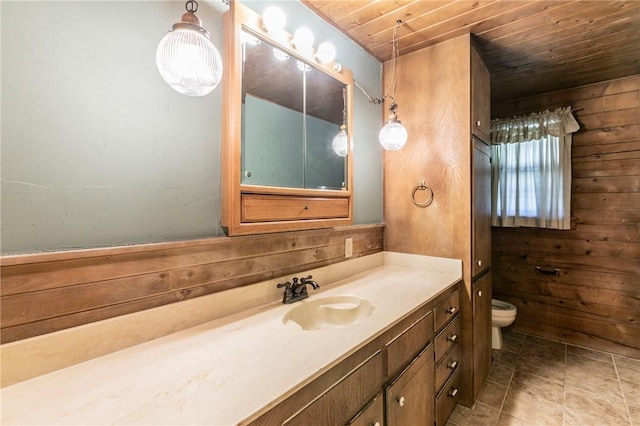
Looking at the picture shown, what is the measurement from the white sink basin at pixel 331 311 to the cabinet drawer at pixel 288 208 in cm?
42

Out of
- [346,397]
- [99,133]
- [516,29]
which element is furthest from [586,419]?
[99,133]

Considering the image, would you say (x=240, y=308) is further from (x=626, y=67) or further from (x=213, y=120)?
(x=626, y=67)

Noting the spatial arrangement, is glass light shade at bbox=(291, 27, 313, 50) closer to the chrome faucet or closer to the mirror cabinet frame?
the mirror cabinet frame

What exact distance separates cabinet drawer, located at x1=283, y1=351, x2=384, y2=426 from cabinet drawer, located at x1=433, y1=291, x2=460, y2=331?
574mm

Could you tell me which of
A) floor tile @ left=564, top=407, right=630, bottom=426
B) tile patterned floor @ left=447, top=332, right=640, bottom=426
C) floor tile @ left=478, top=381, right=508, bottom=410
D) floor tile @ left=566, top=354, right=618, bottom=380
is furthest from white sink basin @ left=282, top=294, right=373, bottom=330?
floor tile @ left=566, top=354, right=618, bottom=380

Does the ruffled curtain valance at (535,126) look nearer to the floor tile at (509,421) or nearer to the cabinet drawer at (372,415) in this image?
the floor tile at (509,421)

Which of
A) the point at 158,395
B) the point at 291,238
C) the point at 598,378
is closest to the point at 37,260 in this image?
the point at 158,395

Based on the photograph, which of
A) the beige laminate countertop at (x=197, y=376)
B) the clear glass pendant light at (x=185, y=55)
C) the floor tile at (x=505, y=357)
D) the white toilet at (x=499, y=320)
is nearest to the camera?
the beige laminate countertop at (x=197, y=376)

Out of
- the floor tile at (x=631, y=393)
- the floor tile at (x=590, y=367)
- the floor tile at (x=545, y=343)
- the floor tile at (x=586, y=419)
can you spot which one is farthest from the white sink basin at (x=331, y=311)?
the floor tile at (x=545, y=343)

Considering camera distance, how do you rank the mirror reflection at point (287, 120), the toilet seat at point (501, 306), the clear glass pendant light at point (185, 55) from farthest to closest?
the toilet seat at point (501, 306), the mirror reflection at point (287, 120), the clear glass pendant light at point (185, 55)

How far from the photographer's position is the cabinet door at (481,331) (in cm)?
186

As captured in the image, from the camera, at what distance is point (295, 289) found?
1.36 meters

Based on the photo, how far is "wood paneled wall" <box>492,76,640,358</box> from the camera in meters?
2.40

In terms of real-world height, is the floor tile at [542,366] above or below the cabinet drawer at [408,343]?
below
